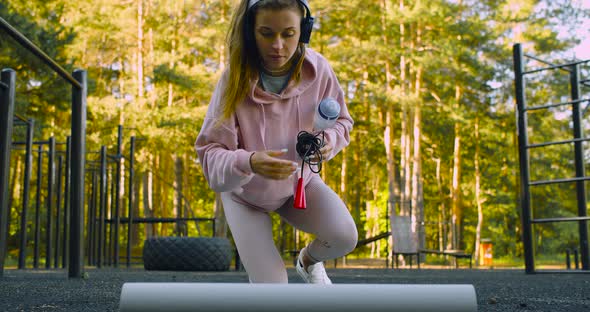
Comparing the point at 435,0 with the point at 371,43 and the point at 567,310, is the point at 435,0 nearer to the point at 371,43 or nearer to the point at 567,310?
the point at 371,43

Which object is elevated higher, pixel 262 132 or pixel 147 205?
pixel 147 205

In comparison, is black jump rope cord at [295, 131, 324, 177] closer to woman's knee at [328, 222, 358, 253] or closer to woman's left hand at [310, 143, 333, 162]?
woman's left hand at [310, 143, 333, 162]

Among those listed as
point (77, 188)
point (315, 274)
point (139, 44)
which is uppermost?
point (139, 44)

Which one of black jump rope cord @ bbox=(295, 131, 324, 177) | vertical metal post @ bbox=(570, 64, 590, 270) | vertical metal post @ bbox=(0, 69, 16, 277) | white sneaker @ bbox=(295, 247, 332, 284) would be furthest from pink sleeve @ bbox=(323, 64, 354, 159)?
vertical metal post @ bbox=(570, 64, 590, 270)

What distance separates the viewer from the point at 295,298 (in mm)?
1317

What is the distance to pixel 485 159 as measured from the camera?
75.0 ft

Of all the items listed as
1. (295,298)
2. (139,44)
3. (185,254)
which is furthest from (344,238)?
(139,44)

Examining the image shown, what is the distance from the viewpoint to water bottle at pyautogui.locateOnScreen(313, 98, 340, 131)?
207 centimetres

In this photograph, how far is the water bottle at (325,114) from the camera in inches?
81.5

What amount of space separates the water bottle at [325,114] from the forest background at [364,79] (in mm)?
11164

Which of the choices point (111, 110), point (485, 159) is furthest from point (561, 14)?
point (111, 110)

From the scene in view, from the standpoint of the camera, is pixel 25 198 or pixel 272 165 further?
pixel 25 198

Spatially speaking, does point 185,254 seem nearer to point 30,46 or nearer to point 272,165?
point 30,46

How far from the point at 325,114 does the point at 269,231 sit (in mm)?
491
